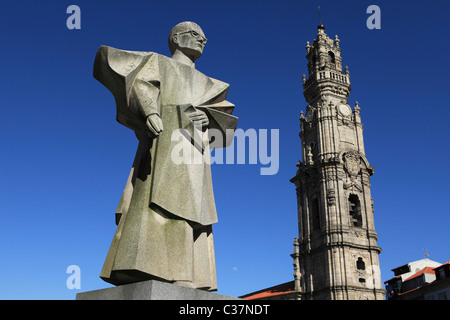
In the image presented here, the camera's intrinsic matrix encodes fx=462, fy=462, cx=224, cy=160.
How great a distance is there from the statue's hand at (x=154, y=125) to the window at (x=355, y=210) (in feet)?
134

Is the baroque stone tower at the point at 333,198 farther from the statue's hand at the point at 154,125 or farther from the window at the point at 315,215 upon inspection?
the statue's hand at the point at 154,125

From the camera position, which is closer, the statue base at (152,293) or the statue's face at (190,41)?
the statue base at (152,293)

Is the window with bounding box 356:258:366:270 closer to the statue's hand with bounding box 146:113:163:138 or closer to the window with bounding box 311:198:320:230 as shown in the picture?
the window with bounding box 311:198:320:230

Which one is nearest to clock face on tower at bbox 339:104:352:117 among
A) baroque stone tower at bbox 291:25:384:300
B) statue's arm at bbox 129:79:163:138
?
baroque stone tower at bbox 291:25:384:300

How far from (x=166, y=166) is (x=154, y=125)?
387 mm

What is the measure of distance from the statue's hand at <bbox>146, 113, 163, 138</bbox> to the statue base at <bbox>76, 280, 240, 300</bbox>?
1.32 metres

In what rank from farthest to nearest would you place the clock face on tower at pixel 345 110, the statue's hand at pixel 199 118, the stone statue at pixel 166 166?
1. the clock face on tower at pixel 345 110
2. the statue's hand at pixel 199 118
3. the stone statue at pixel 166 166

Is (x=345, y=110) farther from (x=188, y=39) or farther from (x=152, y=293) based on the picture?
(x=152, y=293)

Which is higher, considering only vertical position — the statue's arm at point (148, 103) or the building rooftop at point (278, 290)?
the building rooftop at point (278, 290)

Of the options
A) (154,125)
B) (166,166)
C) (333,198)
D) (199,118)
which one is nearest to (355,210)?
(333,198)

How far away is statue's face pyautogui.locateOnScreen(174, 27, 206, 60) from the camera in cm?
495

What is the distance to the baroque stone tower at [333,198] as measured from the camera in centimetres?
4016

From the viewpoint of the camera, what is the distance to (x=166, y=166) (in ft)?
13.8

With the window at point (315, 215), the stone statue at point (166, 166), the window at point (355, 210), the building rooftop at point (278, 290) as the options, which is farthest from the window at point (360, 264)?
the stone statue at point (166, 166)
